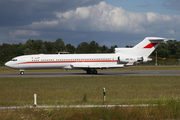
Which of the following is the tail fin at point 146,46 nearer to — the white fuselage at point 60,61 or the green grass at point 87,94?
the white fuselage at point 60,61

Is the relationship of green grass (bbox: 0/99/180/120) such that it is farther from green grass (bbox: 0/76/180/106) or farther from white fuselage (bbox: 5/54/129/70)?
white fuselage (bbox: 5/54/129/70)

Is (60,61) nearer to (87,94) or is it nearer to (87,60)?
(87,60)

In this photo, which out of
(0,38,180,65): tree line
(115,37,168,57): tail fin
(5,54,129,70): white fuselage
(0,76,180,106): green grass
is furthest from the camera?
(0,38,180,65): tree line

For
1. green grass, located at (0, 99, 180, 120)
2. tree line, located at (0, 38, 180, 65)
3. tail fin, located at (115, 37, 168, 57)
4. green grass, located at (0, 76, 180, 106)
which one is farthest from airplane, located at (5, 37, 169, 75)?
tree line, located at (0, 38, 180, 65)

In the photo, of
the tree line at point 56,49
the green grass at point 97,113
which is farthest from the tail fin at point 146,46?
the tree line at point 56,49

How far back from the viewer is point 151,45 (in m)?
35.9

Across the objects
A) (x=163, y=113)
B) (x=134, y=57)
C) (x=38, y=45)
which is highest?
(x=38, y=45)

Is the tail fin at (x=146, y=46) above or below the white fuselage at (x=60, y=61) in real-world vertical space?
above

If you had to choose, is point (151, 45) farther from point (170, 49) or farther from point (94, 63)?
point (170, 49)

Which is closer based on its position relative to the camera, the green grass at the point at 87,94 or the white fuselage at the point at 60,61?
the green grass at the point at 87,94

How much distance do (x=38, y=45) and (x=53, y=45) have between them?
36.3 feet

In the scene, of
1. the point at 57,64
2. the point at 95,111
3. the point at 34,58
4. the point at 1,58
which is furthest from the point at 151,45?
the point at 1,58

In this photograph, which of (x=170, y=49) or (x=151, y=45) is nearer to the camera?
(x=151, y=45)

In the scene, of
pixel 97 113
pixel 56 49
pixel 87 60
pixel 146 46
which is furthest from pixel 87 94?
pixel 56 49
